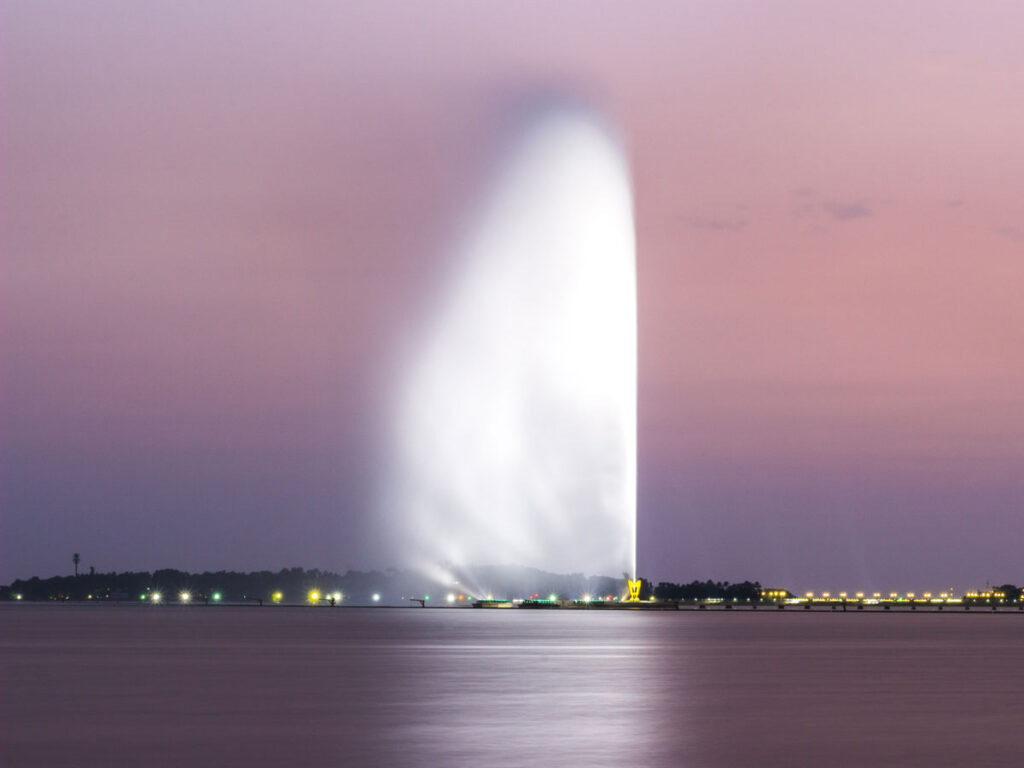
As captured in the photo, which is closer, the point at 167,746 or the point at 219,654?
the point at 167,746

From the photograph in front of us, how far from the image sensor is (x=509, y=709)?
41.7 m

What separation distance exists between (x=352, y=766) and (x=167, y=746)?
5.45m

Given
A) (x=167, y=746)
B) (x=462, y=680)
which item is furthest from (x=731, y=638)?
(x=167, y=746)

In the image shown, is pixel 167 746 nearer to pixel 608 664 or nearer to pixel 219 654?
pixel 608 664

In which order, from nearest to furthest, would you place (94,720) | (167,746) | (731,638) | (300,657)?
(167,746)
(94,720)
(300,657)
(731,638)

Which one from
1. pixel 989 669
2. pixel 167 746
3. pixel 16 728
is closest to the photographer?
pixel 167 746

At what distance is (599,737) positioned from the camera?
34719 millimetres

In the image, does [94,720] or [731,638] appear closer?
[94,720]

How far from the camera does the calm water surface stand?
104 feet

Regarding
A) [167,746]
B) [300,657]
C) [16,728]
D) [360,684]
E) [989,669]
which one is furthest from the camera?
[300,657]

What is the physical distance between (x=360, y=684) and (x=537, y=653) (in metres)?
25.7

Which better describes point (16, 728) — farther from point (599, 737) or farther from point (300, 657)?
point (300, 657)

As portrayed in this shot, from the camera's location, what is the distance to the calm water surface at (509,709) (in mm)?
31609

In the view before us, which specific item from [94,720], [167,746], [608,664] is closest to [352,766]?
[167,746]
